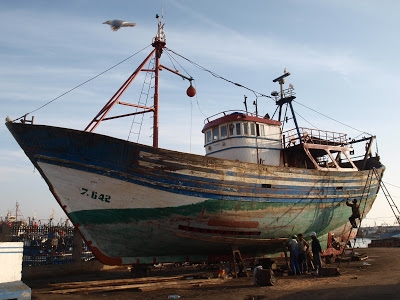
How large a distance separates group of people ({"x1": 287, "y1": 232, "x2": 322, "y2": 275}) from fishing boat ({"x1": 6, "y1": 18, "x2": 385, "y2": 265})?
1.75 meters

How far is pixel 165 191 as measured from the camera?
11.9 metres

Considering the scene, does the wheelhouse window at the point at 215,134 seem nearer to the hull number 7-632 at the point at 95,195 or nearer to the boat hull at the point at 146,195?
the boat hull at the point at 146,195

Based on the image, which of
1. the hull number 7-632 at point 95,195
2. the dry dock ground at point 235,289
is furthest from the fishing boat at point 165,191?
the dry dock ground at point 235,289

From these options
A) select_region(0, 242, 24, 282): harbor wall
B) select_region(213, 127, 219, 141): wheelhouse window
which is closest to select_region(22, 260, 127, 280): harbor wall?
select_region(0, 242, 24, 282): harbor wall

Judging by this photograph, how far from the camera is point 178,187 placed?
12.1 metres

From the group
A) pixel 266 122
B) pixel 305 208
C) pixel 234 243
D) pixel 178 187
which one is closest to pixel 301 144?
pixel 266 122

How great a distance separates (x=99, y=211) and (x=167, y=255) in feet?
10.6

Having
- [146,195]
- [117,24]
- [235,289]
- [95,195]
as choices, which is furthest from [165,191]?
[117,24]

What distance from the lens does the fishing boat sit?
1145cm

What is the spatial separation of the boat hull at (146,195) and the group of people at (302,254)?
71.9 inches

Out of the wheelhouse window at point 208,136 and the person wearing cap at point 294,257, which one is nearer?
the person wearing cap at point 294,257

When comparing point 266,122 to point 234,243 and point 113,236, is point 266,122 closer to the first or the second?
point 234,243

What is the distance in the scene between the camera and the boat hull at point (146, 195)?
11430 mm

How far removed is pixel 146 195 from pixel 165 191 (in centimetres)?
70
